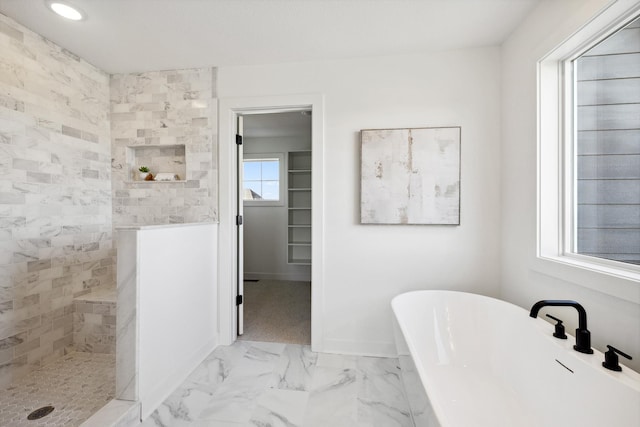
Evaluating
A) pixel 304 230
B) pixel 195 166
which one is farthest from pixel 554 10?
pixel 304 230

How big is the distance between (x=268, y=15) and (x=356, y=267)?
6.22ft

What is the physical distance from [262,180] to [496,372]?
391cm

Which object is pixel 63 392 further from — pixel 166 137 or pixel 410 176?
pixel 410 176

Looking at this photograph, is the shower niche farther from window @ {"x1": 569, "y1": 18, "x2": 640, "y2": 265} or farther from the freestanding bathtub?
window @ {"x1": 569, "y1": 18, "x2": 640, "y2": 265}

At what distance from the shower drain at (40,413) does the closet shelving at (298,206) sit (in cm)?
315

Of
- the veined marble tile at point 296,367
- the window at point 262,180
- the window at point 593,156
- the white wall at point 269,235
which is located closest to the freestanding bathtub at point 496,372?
the window at point 593,156

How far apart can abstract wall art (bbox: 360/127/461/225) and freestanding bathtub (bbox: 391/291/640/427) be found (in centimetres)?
64

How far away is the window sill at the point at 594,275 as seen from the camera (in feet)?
3.47

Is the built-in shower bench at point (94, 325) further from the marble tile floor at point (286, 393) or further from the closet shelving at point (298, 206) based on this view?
the closet shelving at point (298, 206)

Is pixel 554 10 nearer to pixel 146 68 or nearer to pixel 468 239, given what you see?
pixel 468 239

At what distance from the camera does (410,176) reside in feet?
6.83

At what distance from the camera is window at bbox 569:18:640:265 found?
1213 mm

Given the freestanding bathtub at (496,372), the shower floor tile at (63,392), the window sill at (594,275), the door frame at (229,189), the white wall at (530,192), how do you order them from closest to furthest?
1. the freestanding bathtub at (496,372)
2. the window sill at (594,275)
3. the white wall at (530,192)
4. the shower floor tile at (63,392)
5. the door frame at (229,189)

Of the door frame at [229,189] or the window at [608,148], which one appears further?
the door frame at [229,189]
